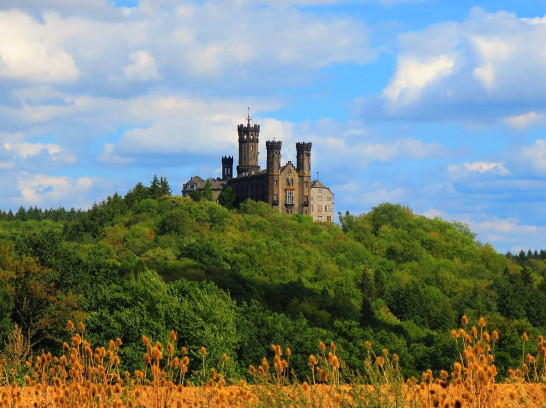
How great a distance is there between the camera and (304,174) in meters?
146

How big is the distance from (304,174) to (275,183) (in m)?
6.87

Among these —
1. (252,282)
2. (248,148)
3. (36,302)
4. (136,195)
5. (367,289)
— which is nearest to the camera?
(36,302)

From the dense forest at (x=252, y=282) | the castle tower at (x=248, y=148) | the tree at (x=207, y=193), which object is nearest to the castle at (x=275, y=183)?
the castle tower at (x=248, y=148)

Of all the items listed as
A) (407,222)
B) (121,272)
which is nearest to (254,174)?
(407,222)

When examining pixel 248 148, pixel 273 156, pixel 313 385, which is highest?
pixel 248 148

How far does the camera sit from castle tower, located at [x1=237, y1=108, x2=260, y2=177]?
522 feet

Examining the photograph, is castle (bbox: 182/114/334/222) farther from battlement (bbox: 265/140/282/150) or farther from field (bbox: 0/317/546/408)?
field (bbox: 0/317/546/408)

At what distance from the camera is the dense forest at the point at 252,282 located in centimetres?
4619

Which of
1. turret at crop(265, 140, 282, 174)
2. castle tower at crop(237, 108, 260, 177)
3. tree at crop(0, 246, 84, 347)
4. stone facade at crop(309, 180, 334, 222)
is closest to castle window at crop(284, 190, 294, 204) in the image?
turret at crop(265, 140, 282, 174)

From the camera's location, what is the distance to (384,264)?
124 metres

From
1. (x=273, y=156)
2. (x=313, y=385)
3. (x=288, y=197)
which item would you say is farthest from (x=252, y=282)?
(x=273, y=156)

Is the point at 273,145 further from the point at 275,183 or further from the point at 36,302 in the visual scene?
the point at 36,302

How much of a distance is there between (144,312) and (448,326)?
168ft

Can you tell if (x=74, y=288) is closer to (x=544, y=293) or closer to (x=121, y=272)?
(x=121, y=272)
